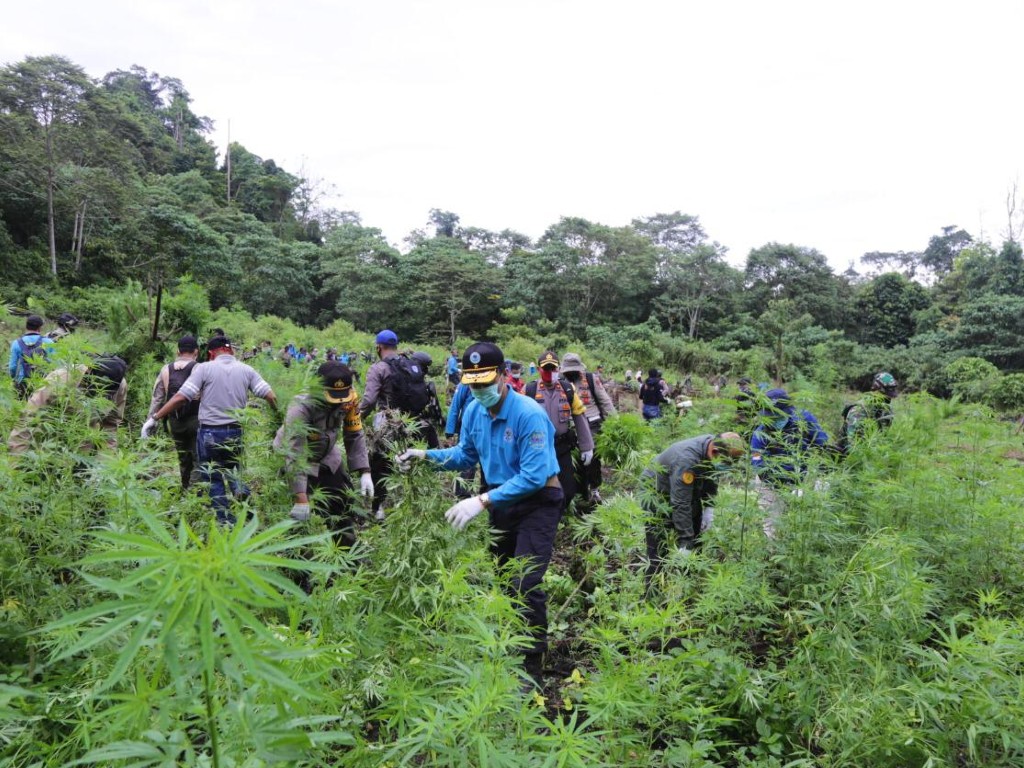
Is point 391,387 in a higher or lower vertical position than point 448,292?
lower

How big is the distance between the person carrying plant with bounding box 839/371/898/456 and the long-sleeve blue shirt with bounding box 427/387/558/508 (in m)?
2.82

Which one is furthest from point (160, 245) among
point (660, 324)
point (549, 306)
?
point (660, 324)

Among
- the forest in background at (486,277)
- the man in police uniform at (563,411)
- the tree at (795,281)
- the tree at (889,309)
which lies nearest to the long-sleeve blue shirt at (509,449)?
the man in police uniform at (563,411)

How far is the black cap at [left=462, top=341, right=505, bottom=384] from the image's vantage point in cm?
319

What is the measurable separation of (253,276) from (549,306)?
19266 mm

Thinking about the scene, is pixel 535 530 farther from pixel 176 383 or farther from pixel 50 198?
pixel 50 198

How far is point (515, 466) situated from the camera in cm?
339

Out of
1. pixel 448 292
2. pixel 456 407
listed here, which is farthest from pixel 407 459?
pixel 448 292

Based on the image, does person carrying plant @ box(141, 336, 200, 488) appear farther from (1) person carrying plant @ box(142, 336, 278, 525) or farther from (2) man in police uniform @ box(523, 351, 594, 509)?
(2) man in police uniform @ box(523, 351, 594, 509)

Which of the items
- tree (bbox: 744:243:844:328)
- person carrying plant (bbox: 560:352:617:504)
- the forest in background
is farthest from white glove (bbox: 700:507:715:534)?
tree (bbox: 744:243:844:328)

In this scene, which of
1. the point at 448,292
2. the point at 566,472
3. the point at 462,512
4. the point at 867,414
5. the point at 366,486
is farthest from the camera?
the point at 448,292

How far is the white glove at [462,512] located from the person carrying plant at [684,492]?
1.43 m

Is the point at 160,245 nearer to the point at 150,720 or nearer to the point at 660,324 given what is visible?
the point at 660,324

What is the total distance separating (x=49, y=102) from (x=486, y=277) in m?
24.6
